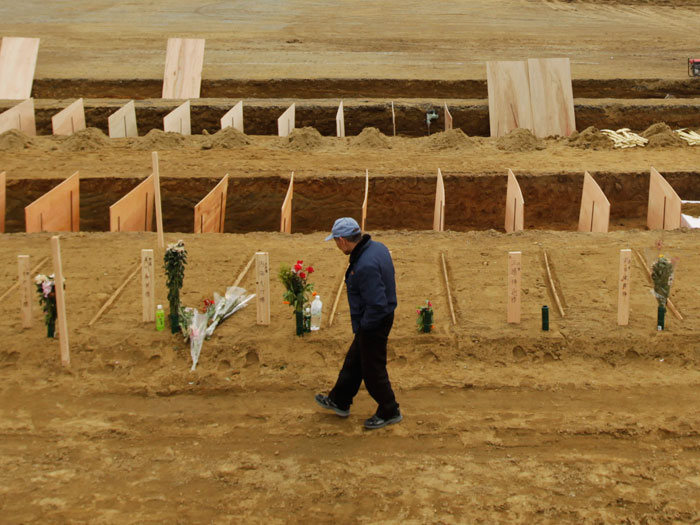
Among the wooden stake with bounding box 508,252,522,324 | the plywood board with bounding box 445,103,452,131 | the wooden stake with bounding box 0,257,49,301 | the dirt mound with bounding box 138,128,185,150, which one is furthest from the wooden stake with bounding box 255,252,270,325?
the plywood board with bounding box 445,103,452,131

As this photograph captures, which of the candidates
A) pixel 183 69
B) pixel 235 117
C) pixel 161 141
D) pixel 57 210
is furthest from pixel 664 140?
pixel 183 69

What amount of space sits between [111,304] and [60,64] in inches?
603

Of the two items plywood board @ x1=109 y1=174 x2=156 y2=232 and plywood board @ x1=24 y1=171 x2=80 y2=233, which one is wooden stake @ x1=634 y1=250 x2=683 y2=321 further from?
plywood board @ x1=24 y1=171 x2=80 y2=233

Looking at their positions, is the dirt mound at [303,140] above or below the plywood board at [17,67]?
below

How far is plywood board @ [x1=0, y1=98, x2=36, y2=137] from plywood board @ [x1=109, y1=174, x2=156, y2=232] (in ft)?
19.3

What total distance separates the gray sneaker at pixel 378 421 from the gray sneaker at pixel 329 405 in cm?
20

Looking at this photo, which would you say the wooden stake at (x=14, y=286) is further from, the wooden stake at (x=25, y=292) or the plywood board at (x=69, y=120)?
the plywood board at (x=69, y=120)

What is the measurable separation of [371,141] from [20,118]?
7300 millimetres

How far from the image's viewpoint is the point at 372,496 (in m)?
5.86

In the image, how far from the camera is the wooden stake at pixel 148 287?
8.07 metres

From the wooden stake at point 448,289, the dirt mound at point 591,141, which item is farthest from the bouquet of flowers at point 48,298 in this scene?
the dirt mound at point 591,141

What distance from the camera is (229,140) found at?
14.8 meters

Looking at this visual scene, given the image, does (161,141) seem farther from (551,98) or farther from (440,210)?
(551,98)

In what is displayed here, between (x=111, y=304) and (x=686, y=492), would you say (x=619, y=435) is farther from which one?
(x=111, y=304)
